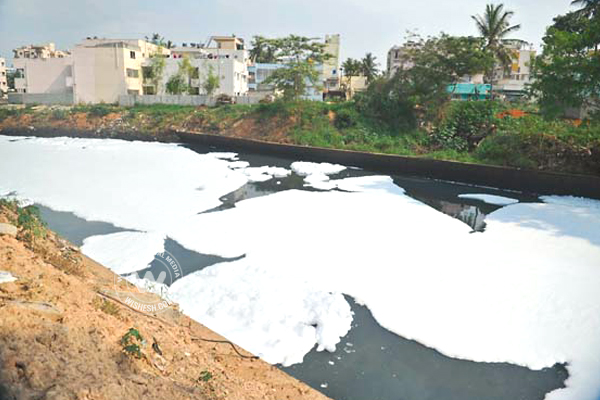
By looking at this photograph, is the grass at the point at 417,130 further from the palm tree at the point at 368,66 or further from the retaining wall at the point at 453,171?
the palm tree at the point at 368,66

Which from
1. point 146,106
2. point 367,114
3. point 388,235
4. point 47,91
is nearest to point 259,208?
point 388,235

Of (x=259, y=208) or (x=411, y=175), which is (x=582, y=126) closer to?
(x=411, y=175)

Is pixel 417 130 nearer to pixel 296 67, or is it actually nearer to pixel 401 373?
pixel 296 67

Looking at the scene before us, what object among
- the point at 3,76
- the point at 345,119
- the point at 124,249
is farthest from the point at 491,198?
the point at 3,76

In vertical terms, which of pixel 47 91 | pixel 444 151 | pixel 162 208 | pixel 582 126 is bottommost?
pixel 162 208

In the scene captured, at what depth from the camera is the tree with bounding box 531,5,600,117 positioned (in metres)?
9.00

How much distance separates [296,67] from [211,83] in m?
10.4

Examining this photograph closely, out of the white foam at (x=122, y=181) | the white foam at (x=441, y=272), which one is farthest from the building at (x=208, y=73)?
the white foam at (x=441, y=272)

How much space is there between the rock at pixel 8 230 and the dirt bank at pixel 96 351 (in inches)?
7.3

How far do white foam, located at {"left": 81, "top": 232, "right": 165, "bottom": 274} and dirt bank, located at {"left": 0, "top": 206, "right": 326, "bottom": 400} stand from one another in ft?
4.11

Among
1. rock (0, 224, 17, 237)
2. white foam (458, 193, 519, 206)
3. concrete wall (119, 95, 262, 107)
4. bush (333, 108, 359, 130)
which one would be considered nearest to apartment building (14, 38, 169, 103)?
concrete wall (119, 95, 262, 107)

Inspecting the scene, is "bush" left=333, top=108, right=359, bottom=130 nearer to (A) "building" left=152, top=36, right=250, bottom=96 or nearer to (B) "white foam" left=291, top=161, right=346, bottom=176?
(B) "white foam" left=291, top=161, right=346, bottom=176

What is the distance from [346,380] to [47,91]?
112 feet

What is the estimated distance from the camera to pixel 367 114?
1756cm
